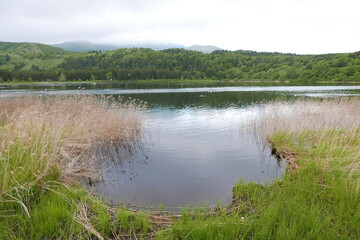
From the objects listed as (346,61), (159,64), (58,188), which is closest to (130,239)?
(58,188)

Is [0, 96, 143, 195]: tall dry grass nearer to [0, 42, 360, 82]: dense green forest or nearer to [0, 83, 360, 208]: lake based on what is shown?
[0, 83, 360, 208]: lake

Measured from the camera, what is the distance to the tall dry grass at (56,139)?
6820 mm

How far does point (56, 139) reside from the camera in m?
9.18

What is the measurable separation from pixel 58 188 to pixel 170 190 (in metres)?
4.31

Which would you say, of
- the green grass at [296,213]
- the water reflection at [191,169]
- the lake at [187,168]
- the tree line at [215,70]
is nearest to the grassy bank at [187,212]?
Answer: the green grass at [296,213]

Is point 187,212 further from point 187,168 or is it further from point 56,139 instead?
point 187,168

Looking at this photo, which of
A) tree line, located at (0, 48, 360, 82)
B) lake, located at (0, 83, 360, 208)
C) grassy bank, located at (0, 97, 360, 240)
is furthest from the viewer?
tree line, located at (0, 48, 360, 82)

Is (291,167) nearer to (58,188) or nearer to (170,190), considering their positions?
(170,190)

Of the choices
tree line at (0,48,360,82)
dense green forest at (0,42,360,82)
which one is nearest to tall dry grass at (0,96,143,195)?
dense green forest at (0,42,360,82)

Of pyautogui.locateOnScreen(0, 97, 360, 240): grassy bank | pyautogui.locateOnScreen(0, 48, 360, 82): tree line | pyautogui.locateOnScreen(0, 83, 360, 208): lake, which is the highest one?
pyautogui.locateOnScreen(0, 48, 360, 82): tree line

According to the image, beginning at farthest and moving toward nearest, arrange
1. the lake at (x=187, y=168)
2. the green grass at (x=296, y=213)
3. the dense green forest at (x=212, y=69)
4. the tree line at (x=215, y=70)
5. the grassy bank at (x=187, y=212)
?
1. the dense green forest at (x=212, y=69)
2. the tree line at (x=215, y=70)
3. the lake at (x=187, y=168)
4. the grassy bank at (x=187, y=212)
5. the green grass at (x=296, y=213)

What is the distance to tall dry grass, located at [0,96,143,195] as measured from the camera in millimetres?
6820

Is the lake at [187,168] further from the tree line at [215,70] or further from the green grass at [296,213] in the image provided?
the tree line at [215,70]

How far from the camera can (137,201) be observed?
889cm
